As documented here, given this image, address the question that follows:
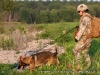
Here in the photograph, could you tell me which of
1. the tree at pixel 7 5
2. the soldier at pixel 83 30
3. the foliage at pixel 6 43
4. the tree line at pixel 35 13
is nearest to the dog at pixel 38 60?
the soldier at pixel 83 30

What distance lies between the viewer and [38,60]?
37.8 ft

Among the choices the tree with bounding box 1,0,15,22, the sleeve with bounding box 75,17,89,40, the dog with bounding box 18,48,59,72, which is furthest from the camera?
the tree with bounding box 1,0,15,22

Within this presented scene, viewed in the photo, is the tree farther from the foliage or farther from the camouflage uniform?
the camouflage uniform

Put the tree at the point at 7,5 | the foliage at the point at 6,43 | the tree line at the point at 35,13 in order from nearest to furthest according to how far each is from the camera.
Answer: the foliage at the point at 6,43 < the tree at the point at 7,5 < the tree line at the point at 35,13

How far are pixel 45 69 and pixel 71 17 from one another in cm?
6625

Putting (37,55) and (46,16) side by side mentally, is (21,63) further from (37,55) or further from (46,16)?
(46,16)

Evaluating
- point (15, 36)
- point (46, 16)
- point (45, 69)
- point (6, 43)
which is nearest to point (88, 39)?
point (45, 69)

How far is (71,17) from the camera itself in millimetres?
76750

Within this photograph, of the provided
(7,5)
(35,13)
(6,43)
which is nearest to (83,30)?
(6,43)

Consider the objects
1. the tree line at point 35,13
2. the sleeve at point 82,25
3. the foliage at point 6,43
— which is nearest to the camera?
the sleeve at point 82,25

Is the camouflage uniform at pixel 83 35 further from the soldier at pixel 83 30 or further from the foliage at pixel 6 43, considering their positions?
the foliage at pixel 6 43

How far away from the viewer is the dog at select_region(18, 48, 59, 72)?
1088cm

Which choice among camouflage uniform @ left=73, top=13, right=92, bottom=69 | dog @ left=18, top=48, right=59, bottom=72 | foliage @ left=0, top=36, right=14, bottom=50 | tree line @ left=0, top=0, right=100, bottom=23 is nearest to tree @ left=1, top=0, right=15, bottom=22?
tree line @ left=0, top=0, right=100, bottom=23

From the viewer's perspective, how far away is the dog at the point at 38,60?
10.9 metres
